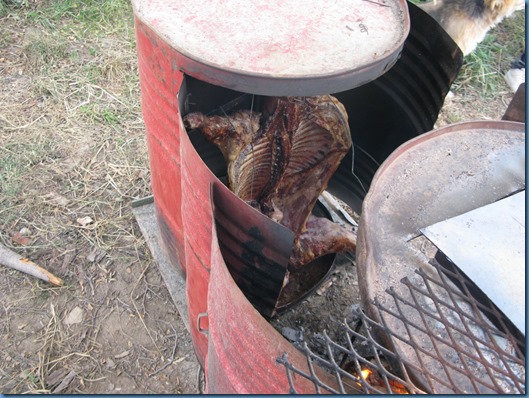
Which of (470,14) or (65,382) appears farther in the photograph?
(470,14)

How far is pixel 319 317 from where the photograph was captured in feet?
10.4

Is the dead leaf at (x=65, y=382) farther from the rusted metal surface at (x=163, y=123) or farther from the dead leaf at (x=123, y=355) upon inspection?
the rusted metal surface at (x=163, y=123)

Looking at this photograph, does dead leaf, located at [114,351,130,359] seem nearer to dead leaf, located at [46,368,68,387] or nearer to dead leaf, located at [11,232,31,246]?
dead leaf, located at [46,368,68,387]

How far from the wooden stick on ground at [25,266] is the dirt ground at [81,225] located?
0.05 meters

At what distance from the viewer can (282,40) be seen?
2.03 metres

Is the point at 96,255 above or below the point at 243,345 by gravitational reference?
below

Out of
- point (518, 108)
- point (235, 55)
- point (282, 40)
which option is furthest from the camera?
point (518, 108)

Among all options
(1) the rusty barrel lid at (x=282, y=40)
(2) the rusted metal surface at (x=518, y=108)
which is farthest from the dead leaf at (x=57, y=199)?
(2) the rusted metal surface at (x=518, y=108)

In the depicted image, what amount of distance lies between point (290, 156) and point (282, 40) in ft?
2.66

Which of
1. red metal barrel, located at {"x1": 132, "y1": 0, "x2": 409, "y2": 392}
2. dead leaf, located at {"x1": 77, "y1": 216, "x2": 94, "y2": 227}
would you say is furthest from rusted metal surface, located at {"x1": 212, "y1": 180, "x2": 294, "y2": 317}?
dead leaf, located at {"x1": 77, "y1": 216, "x2": 94, "y2": 227}

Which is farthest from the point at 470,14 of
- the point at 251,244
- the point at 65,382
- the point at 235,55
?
the point at 65,382

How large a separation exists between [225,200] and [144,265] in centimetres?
192

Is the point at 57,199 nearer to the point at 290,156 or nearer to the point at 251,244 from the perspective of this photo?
the point at 290,156

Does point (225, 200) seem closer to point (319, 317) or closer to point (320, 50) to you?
point (320, 50)
